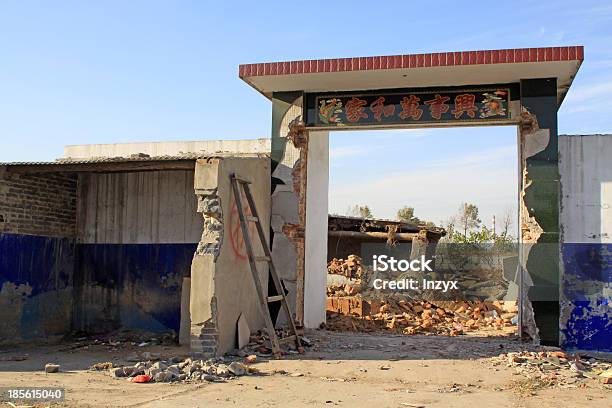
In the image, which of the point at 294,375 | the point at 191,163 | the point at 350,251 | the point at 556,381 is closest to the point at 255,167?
the point at 191,163

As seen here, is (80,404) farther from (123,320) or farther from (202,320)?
(123,320)

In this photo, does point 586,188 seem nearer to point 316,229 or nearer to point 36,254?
point 316,229

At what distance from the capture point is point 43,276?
13031 mm

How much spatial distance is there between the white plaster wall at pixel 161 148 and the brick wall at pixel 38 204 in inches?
103

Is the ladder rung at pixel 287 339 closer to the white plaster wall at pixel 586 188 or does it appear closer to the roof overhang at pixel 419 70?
the roof overhang at pixel 419 70

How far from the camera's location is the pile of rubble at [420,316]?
49.5 feet

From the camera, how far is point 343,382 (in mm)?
8688

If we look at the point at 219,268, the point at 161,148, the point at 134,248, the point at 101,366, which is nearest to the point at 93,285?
the point at 134,248

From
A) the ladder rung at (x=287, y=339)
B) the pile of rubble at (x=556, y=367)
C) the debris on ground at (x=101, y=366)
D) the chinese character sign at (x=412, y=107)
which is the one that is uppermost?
the chinese character sign at (x=412, y=107)

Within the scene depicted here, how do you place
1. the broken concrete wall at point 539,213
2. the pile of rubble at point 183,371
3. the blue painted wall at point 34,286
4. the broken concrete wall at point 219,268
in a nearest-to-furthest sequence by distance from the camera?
the pile of rubble at point 183,371, the broken concrete wall at point 219,268, the broken concrete wall at point 539,213, the blue painted wall at point 34,286

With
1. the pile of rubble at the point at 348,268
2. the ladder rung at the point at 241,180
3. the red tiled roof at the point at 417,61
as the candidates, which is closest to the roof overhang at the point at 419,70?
the red tiled roof at the point at 417,61

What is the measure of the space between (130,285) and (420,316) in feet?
25.1

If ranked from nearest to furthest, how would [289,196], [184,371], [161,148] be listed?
[184,371] < [289,196] < [161,148]

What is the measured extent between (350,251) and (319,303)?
866 cm
